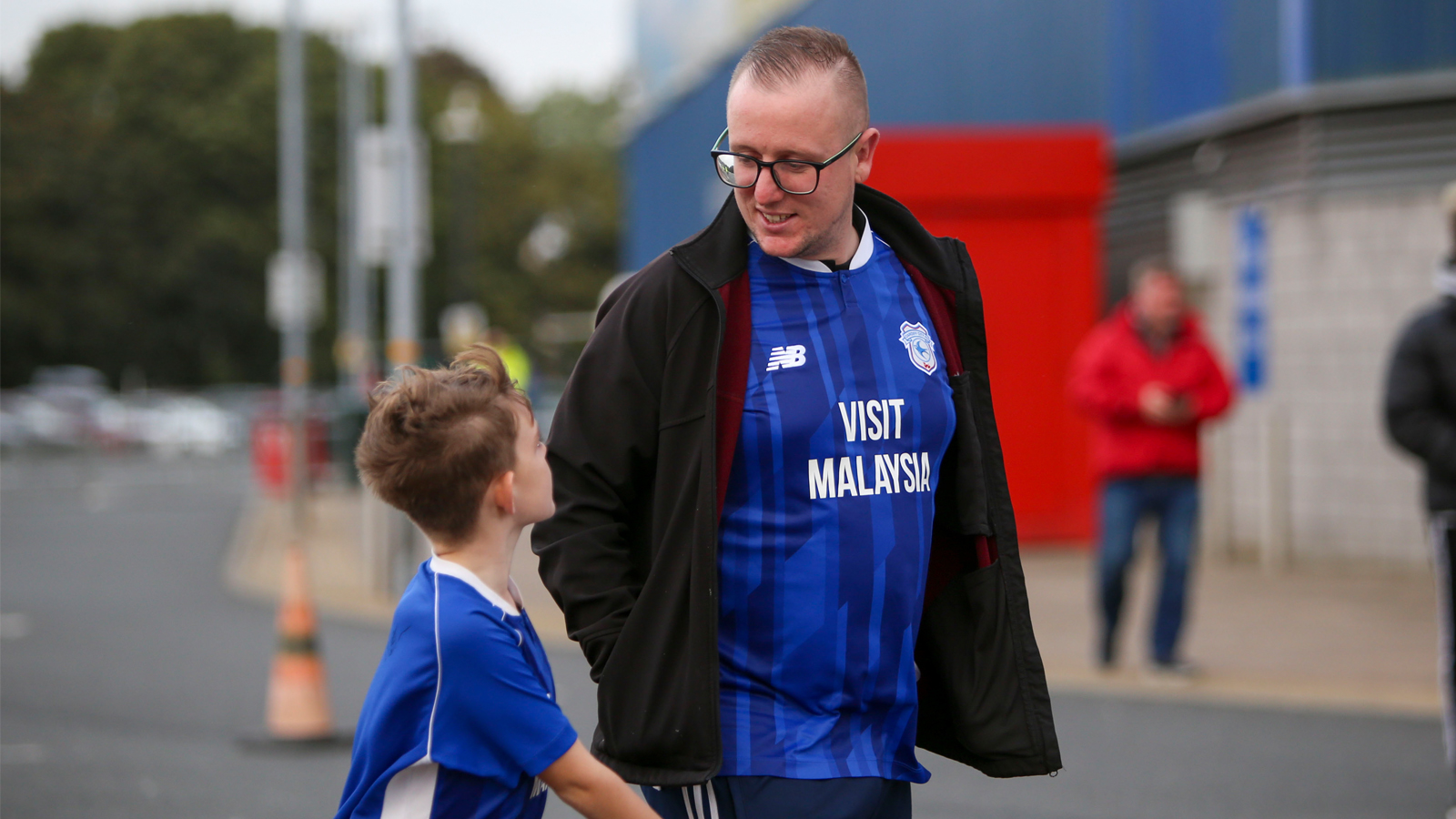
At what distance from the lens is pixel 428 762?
2.52m

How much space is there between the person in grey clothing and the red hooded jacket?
2461 millimetres

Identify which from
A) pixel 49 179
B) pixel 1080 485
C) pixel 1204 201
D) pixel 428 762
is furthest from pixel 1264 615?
pixel 49 179

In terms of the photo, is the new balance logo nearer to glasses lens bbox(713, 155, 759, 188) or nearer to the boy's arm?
glasses lens bbox(713, 155, 759, 188)

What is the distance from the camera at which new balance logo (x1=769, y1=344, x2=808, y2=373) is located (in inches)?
105

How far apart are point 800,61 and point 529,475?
75 centimetres

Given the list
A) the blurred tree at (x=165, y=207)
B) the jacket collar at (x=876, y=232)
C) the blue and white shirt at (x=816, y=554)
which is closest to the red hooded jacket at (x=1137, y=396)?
the jacket collar at (x=876, y=232)

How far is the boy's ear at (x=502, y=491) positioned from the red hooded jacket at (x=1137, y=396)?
595 centimetres

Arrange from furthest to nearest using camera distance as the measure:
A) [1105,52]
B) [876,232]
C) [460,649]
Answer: [1105,52] → [876,232] → [460,649]

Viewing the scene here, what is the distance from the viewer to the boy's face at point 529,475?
8.46ft

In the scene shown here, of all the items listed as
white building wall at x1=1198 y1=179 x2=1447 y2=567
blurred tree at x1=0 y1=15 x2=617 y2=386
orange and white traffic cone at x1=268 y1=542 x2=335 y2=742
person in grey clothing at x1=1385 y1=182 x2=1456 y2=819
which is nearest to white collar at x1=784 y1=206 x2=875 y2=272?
person in grey clothing at x1=1385 y1=182 x2=1456 y2=819

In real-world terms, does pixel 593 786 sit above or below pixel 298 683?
above

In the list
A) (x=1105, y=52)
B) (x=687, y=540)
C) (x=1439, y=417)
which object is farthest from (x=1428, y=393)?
(x=1105, y=52)

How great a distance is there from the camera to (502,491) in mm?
2559

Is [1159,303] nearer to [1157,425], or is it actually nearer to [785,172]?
[1157,425]
